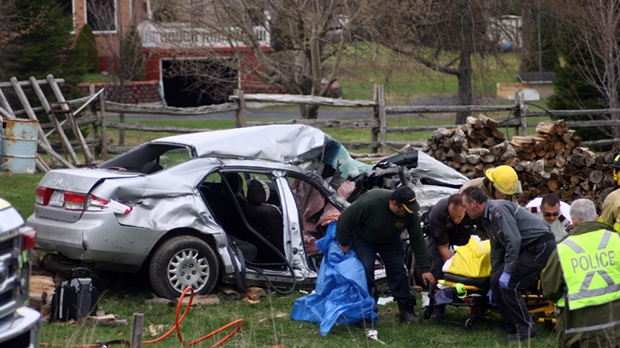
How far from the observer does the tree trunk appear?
787 inches

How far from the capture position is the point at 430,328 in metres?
6.93

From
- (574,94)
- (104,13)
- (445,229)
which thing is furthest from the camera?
(104,13)

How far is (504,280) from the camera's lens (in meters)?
6.44

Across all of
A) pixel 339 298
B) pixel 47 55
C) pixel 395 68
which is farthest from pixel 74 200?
pixel 47 55

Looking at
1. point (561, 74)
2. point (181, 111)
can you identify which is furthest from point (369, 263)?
point (561, 74)

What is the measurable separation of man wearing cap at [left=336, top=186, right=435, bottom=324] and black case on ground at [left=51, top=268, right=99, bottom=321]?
2268 millimetres

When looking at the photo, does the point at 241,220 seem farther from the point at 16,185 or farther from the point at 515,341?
the point at 16,185

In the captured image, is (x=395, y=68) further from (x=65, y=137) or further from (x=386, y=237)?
(x=386, y=237)

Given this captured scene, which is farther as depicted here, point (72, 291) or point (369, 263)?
point (369, 263)

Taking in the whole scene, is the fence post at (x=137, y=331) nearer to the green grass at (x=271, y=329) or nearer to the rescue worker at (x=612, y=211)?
the green grass at (x=271, y=329)

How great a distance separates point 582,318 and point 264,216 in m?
3.73

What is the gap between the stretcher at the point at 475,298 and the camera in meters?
6.79

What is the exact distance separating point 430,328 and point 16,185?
319 inches

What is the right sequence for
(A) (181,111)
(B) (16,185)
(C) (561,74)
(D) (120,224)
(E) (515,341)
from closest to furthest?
1. (E) (515,341)
2. (D) (120,224)
3. (B) (16,185)
4. (A) (181,111)
5. (C) (561,74)
